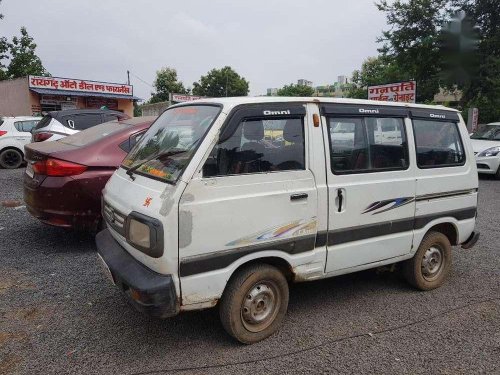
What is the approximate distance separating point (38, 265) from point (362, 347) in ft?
11.6

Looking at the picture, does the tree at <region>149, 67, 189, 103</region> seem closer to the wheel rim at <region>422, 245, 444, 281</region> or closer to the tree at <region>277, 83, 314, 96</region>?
the tree at <region>277, 83, 314, 96</region>

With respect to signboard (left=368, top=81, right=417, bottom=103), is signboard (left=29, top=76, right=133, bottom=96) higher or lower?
higher

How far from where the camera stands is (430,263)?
162 inches

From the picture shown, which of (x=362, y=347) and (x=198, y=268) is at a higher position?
(x=198, y=268)

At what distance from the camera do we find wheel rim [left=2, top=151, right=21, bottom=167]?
435 inches

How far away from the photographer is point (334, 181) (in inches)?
129

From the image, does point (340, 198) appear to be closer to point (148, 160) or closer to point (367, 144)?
point (367, 144)

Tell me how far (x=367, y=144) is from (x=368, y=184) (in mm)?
368

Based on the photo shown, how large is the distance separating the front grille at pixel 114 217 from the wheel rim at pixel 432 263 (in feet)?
9.66

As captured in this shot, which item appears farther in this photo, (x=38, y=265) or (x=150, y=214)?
(x=38, y=265)

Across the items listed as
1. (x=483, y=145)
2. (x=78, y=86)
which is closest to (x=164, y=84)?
(x=78, y=86)

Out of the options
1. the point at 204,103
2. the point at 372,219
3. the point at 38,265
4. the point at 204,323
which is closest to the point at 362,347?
the point at 372,219

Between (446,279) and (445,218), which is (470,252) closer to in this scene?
(446,279)

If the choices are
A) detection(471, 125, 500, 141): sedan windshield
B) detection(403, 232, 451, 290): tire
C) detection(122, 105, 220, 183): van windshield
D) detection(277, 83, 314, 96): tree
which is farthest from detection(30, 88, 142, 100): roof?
detection(277, 83, 314, 96): tree
